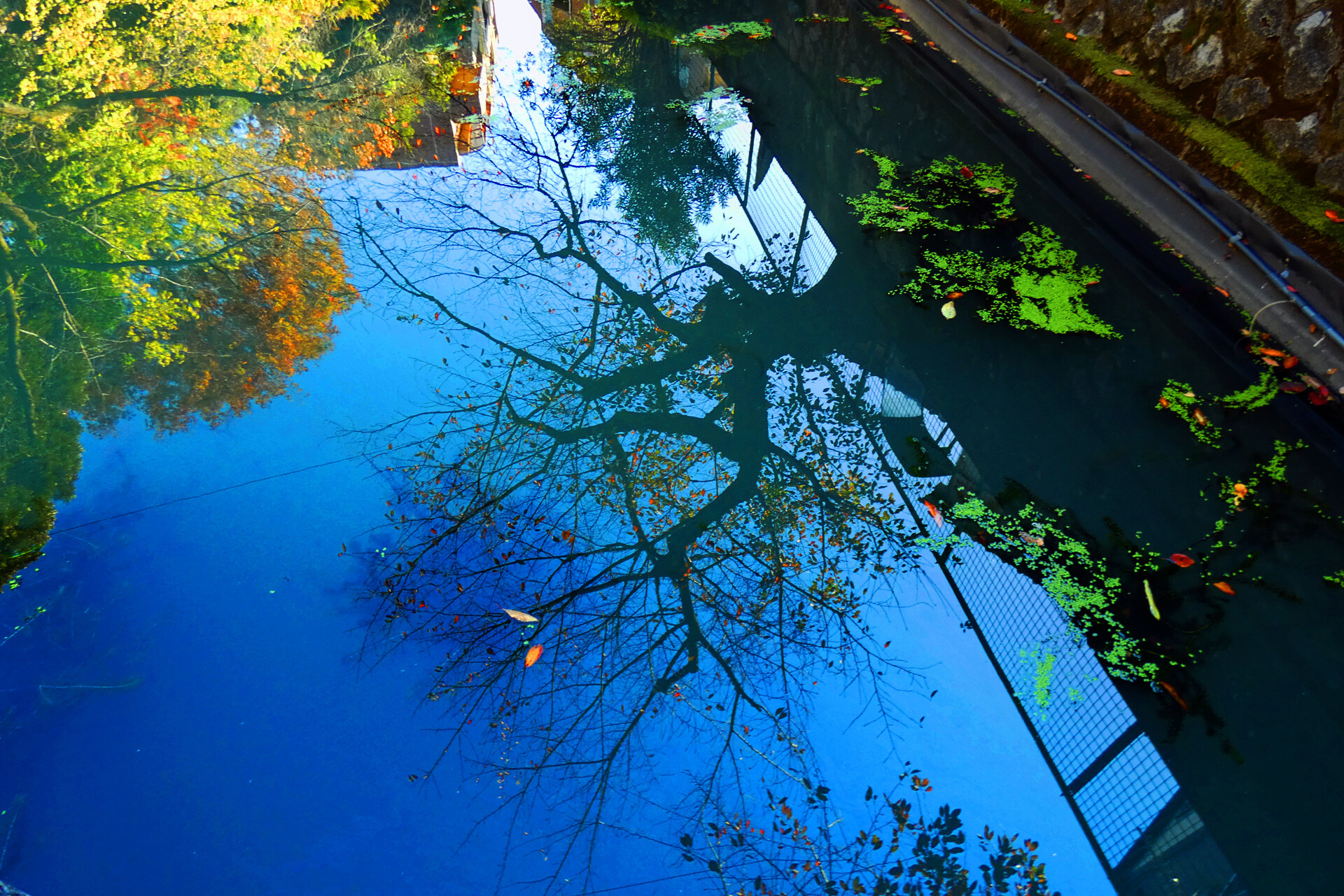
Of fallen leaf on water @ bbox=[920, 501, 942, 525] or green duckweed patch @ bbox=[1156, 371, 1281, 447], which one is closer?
fallen leaf on water @ bbox=[920, 501, 942, 525]

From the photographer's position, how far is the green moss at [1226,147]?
2707 mm

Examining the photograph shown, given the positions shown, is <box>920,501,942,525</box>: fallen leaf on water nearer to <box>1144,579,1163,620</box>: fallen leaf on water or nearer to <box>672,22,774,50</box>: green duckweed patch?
<box>1144,579,1163,620</box>: fallen leaf on water

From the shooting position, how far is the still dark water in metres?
1.60

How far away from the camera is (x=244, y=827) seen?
1577 mm

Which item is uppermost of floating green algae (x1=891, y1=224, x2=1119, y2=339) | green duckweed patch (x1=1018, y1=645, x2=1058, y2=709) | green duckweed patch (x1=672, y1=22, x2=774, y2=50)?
green duckweed patch (x1=672, y1=22, x2=774, y2=50)

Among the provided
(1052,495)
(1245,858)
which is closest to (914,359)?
(1052,495)

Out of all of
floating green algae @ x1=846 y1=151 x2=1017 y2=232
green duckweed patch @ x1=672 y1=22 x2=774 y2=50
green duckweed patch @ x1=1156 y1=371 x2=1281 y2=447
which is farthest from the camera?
green duckweed patch @ x1=672 y1=22 x2=774 y2=50

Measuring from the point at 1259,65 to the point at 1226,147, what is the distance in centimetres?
35

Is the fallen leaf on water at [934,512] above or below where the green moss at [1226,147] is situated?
below

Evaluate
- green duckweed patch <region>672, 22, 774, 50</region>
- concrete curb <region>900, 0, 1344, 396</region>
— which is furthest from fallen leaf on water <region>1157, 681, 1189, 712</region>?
green duckweed patch <region>672, 22, 774, 50</region>

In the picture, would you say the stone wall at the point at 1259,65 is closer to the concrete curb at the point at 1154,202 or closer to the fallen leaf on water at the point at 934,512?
the concrete curb at the point at 1154,202

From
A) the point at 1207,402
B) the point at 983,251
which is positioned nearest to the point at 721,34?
the point at 983,251

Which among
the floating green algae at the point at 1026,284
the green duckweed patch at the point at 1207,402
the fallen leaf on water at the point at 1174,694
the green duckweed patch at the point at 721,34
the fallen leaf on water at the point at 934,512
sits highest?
the green duckweed patch at the point at 721,34

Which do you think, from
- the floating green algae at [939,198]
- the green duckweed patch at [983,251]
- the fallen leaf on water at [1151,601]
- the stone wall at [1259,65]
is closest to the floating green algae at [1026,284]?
the green duckweed patch at [983,251]
